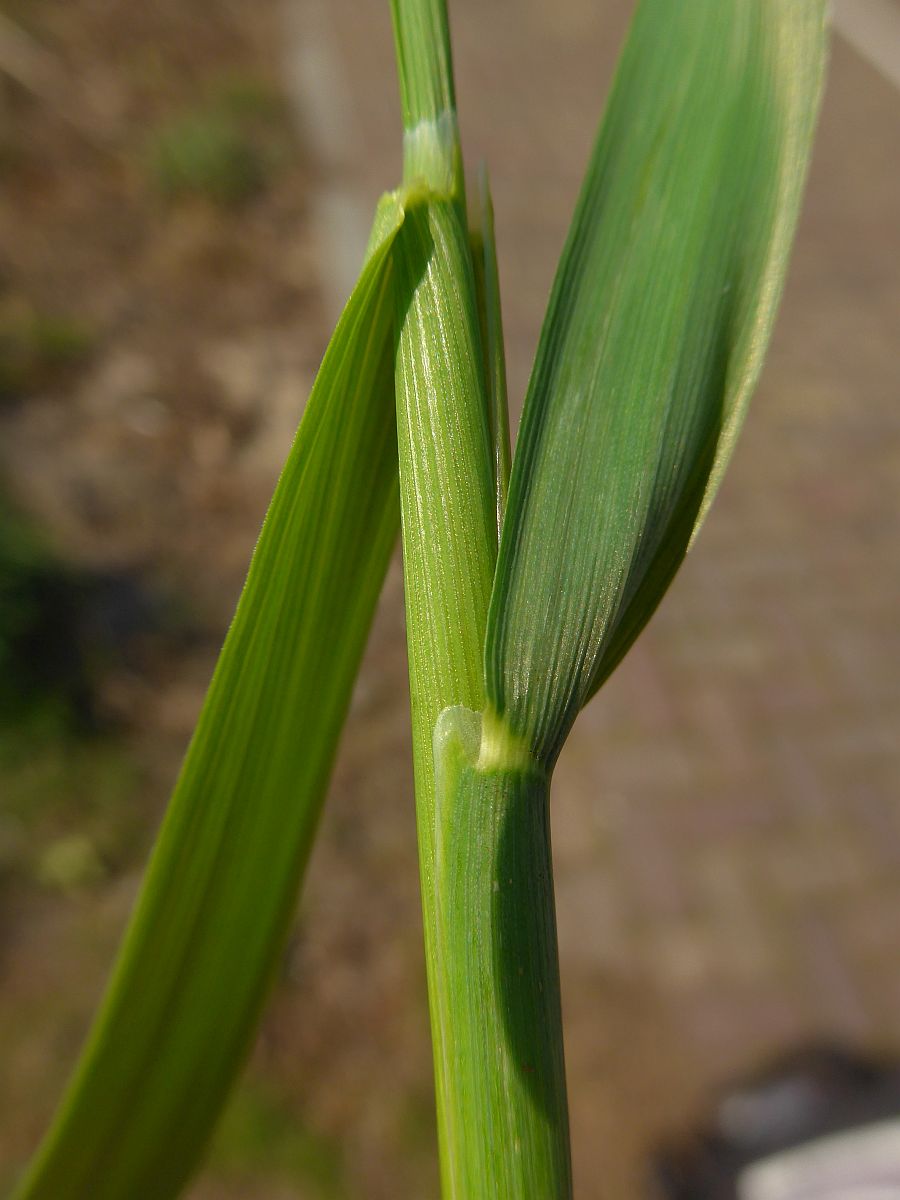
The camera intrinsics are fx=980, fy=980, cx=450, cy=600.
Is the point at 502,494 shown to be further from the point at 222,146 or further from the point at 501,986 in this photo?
the point at 222,146

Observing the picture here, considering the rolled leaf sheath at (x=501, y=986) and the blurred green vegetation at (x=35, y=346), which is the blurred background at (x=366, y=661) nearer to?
the blurred green vegetation at (x=35, y=346)

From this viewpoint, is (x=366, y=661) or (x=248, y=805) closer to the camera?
(x=248, y=805)

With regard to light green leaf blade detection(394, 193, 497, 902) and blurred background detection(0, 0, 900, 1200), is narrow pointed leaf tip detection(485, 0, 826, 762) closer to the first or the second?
light green leaf blade detection(394, 193, 497, 902)

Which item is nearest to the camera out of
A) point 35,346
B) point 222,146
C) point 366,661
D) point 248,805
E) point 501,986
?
point 501,986

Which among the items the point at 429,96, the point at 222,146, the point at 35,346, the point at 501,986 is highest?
the point at 222,146

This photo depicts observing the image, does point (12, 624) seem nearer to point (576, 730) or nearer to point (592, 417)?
point (576, 730)

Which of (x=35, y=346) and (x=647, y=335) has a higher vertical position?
(x=35, y=346)

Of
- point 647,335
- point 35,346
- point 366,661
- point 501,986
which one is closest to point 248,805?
point 501,986

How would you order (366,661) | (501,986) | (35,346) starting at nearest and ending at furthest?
(501,986)
(366,661)
(35,346)

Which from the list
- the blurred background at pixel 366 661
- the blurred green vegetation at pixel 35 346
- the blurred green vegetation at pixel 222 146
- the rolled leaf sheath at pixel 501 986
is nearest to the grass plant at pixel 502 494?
the rolled leaf sheath at pixel 501 986
